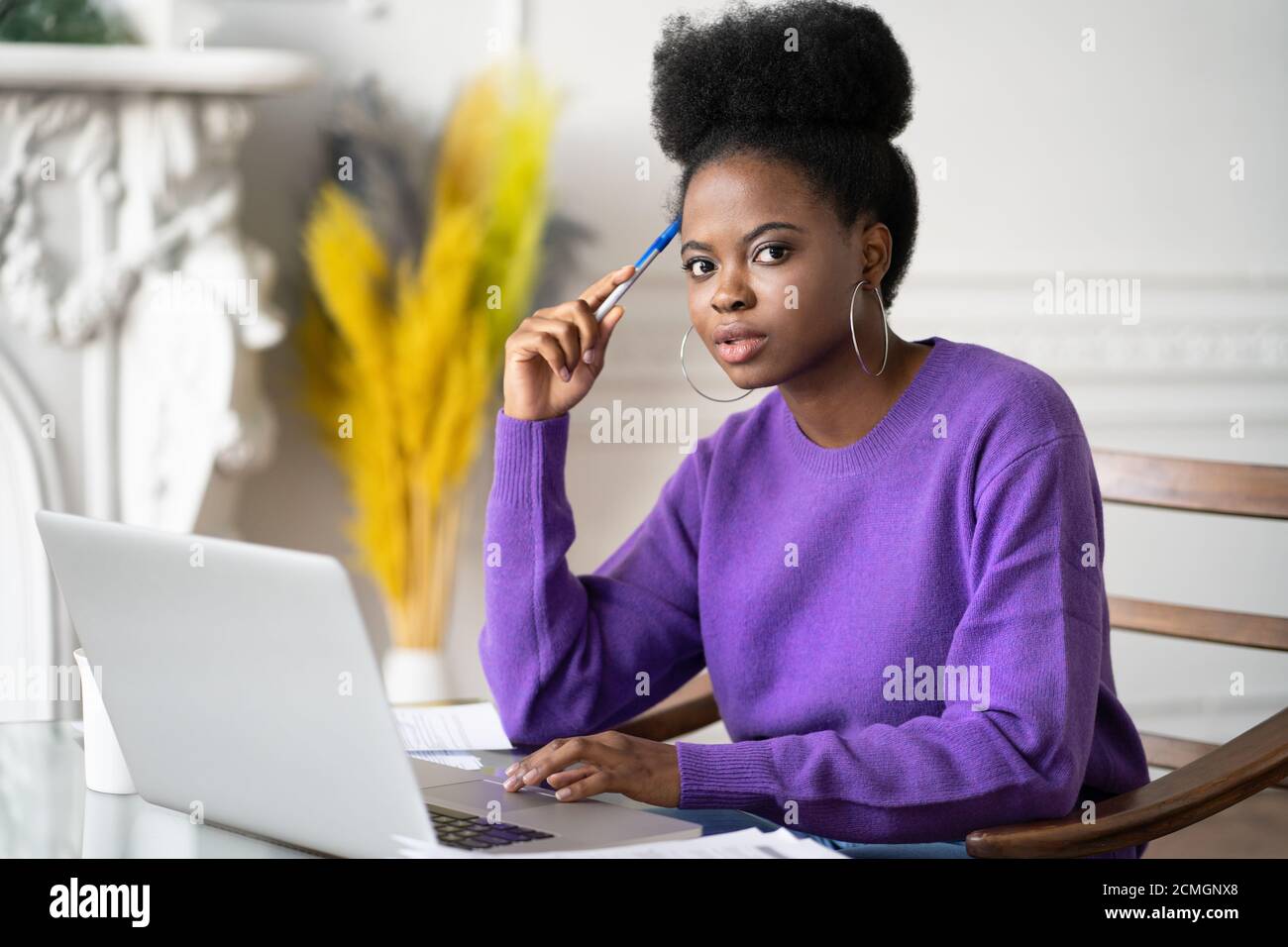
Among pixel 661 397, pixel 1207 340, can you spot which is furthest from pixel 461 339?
pixel 1207 340

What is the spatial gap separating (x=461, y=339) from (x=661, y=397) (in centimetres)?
54

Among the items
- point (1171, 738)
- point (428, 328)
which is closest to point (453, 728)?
point (1171, 738)

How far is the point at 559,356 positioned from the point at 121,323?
142 centimetres

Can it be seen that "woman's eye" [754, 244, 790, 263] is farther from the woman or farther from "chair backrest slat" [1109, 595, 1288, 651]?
"chair backrest slat" [1109, 595, 1288, 651]

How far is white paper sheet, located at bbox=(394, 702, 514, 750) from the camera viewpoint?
1359 millimetres

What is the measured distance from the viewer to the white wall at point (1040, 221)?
2.92m

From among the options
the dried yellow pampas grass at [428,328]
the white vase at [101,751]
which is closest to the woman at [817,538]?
the white vase at [101,751]

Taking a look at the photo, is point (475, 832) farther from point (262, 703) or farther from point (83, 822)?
point (83, 822)

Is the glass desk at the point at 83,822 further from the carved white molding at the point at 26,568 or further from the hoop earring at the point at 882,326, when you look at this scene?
the carved white molding at the point at 26,568

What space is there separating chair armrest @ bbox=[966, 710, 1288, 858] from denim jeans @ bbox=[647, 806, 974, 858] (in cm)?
5

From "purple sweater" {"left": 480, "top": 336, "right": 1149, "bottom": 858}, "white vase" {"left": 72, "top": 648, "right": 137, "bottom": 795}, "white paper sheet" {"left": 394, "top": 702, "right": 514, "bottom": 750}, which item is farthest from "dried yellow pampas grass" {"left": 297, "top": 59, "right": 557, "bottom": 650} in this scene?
"white vase" {"left": 72, "top": 648, "right": 137, "bottom": 795}

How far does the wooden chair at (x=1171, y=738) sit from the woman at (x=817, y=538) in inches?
1.5

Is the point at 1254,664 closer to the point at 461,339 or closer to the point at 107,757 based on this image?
the point at 461,339
